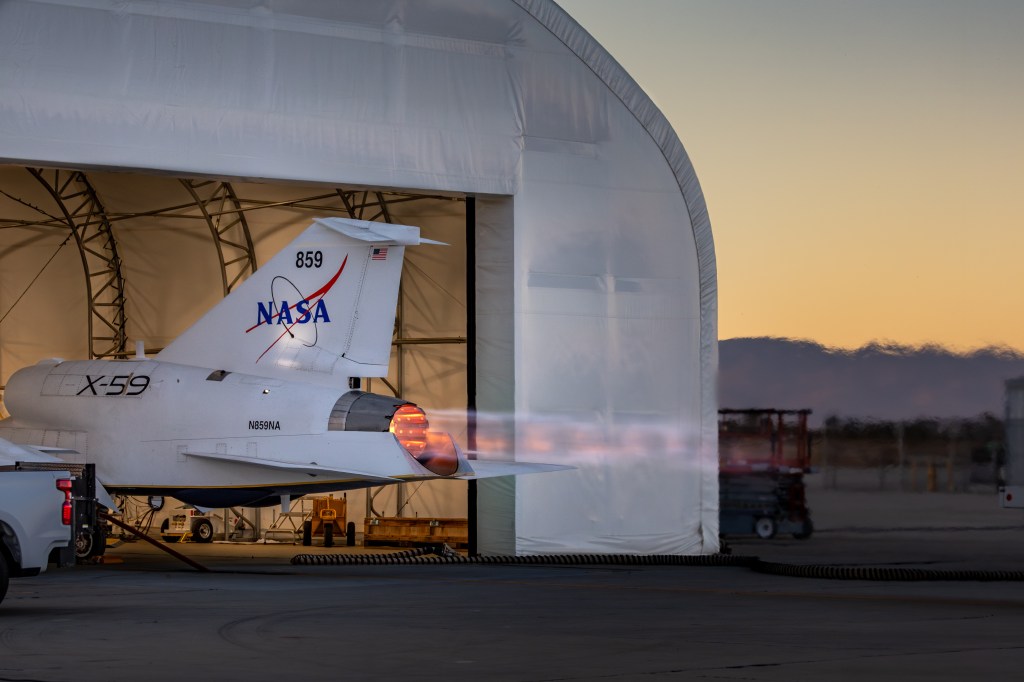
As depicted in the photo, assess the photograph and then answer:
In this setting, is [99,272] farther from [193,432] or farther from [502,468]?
[502,468]

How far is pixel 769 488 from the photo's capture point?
99.8 ft

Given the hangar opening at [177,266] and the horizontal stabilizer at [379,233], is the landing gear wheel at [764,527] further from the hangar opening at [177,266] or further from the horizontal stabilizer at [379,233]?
the horizontal stabilizer at [379,233]

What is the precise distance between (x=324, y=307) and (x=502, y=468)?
12.2 feet

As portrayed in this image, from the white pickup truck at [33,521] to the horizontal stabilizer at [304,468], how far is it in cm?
757

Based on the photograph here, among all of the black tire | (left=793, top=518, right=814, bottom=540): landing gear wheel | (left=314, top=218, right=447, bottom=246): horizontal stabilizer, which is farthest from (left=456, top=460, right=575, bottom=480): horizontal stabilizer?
(left=793, top=518, right=814, bottom=540): landing gear wheel

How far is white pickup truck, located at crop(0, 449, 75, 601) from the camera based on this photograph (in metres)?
12.9

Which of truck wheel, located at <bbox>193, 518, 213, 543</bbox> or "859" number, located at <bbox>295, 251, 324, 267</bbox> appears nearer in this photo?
"859" number, located at <bbox>295, 251, 324, 267</bbox>

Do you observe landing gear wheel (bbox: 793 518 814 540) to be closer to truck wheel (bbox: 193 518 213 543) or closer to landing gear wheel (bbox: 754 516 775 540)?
landing gear wheel (bbox: 754 516 775 540)

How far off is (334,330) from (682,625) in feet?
32.9

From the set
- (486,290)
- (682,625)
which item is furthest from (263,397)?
(682,625)

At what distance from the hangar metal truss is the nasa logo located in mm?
8105

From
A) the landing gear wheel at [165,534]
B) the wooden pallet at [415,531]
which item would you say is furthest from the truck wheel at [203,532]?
the wooden pallet at [415,531]

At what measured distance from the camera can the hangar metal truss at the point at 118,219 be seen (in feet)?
103

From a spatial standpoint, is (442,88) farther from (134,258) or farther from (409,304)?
(134,258)
